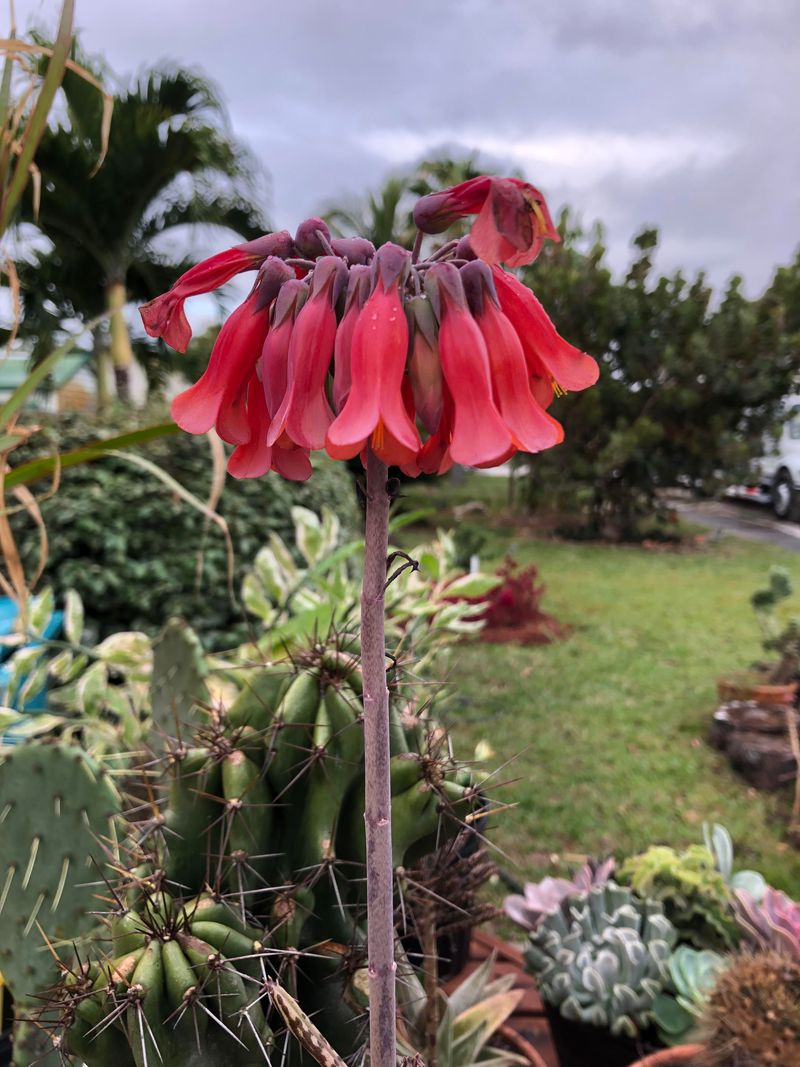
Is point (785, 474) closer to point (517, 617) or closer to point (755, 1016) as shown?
point (517, 617)

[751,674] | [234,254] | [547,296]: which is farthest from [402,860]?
[547,296]

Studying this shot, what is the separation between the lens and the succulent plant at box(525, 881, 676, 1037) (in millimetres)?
1472

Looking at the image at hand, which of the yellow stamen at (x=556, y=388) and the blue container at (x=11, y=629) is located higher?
the yellow stamen at (x=556, y=388)

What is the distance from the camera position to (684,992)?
1487 mm

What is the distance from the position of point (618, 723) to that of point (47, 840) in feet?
12.9

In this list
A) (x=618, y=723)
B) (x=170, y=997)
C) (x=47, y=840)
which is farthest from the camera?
(x=618, y=723)

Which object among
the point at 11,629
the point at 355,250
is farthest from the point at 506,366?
the point at 11,629

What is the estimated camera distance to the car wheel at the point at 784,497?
519 inches

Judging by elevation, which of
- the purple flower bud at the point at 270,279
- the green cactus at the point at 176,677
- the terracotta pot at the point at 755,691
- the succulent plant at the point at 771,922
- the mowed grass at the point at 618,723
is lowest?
the mowed grass at the point at 618,723

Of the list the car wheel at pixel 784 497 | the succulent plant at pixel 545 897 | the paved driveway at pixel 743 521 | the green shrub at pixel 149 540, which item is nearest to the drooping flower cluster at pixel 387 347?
the succulent plant at pixel 545 897

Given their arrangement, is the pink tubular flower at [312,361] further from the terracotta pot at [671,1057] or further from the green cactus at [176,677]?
the terracotta pot at [671,1057]

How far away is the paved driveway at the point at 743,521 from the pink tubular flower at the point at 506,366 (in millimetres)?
11712

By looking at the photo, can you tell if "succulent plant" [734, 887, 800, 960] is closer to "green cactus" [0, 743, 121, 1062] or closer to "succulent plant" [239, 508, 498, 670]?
"succulent plant" [239, 508, 498, 670]

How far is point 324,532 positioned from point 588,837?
191cm
